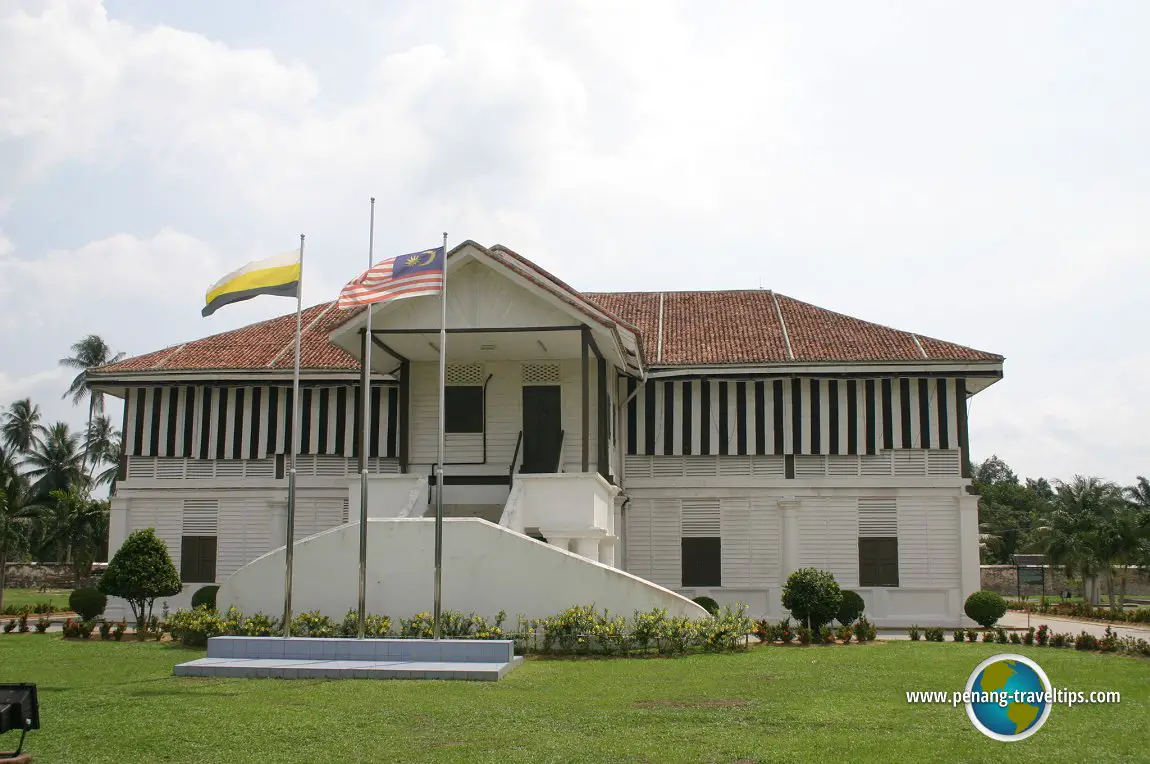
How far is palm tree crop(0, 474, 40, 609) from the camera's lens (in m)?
36.4

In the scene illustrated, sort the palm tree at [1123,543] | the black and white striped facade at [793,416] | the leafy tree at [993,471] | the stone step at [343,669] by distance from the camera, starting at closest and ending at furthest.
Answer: the stone step at [343,669]
the black and white striped facade at [793,416]
the palm tree at [1123,543]
the leafy tree at [993,471]

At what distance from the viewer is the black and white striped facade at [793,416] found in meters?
28.6

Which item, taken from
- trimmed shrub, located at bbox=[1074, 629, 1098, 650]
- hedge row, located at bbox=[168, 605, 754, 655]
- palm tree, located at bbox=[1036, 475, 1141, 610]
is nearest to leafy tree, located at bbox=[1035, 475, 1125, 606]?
palm tree, located at bbox=[1036, 475, 1141, 610]

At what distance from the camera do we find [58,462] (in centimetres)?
6844

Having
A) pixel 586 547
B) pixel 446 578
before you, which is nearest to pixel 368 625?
pixel 446 578

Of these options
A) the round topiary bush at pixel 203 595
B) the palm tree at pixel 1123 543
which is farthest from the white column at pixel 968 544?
the round topiary bush at pixel 203 595

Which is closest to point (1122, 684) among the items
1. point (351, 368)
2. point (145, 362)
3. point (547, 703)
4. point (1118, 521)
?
point (547, 703)

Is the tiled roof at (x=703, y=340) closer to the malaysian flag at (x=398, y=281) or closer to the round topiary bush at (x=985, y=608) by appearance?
the round topiary bush at (x=985, y=608)

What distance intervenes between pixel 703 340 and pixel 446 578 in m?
13.8

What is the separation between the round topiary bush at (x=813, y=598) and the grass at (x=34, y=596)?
32.5 metres

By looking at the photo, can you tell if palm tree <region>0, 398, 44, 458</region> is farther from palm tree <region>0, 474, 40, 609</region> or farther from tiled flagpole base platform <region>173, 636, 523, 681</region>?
tiled flagpole base platform <region>173, 636, 523, 681</region>

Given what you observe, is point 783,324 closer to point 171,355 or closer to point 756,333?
point 756,333

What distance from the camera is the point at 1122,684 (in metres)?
13.7

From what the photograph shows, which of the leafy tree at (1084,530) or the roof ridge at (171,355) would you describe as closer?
the roof ridge at (171,355)
